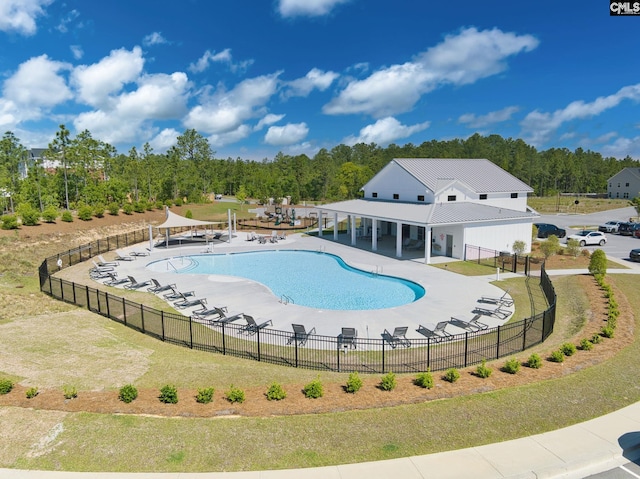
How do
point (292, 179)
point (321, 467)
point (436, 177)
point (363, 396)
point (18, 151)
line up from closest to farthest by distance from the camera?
point (321, 467) → point (363, 396) → point (436, 177) → point (18, 151) → point (292, 179)

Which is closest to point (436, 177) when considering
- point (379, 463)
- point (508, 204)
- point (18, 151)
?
point (508, 204)

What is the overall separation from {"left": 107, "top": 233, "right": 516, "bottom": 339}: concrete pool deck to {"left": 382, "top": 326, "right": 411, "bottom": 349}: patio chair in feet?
2.08

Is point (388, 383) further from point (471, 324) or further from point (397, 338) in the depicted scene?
point (471, 324)

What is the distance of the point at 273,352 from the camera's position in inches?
613

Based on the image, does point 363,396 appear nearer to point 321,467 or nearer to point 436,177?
point 321,467

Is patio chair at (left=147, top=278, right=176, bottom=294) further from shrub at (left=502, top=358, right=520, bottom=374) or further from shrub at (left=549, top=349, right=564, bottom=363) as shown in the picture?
shrub at (left=549, top=349, right=564, bottom=363)

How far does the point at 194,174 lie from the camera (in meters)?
76.9

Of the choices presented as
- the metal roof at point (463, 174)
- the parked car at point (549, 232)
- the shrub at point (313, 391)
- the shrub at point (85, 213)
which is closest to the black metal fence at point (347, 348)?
the shrub at point (313, 391)

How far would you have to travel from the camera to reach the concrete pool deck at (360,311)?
18375mm

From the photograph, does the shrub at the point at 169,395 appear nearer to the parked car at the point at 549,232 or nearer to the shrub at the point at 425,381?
the shrub at the point at 425,381

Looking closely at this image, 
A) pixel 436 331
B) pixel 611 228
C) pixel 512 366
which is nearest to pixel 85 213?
pixel 436 331

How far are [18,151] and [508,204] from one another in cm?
6216

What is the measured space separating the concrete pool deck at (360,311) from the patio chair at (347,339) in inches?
36.9

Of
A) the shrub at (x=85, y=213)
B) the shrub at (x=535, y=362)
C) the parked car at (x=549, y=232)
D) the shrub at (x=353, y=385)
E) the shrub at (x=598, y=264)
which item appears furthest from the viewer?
the shrub at (x=85, y=213)
